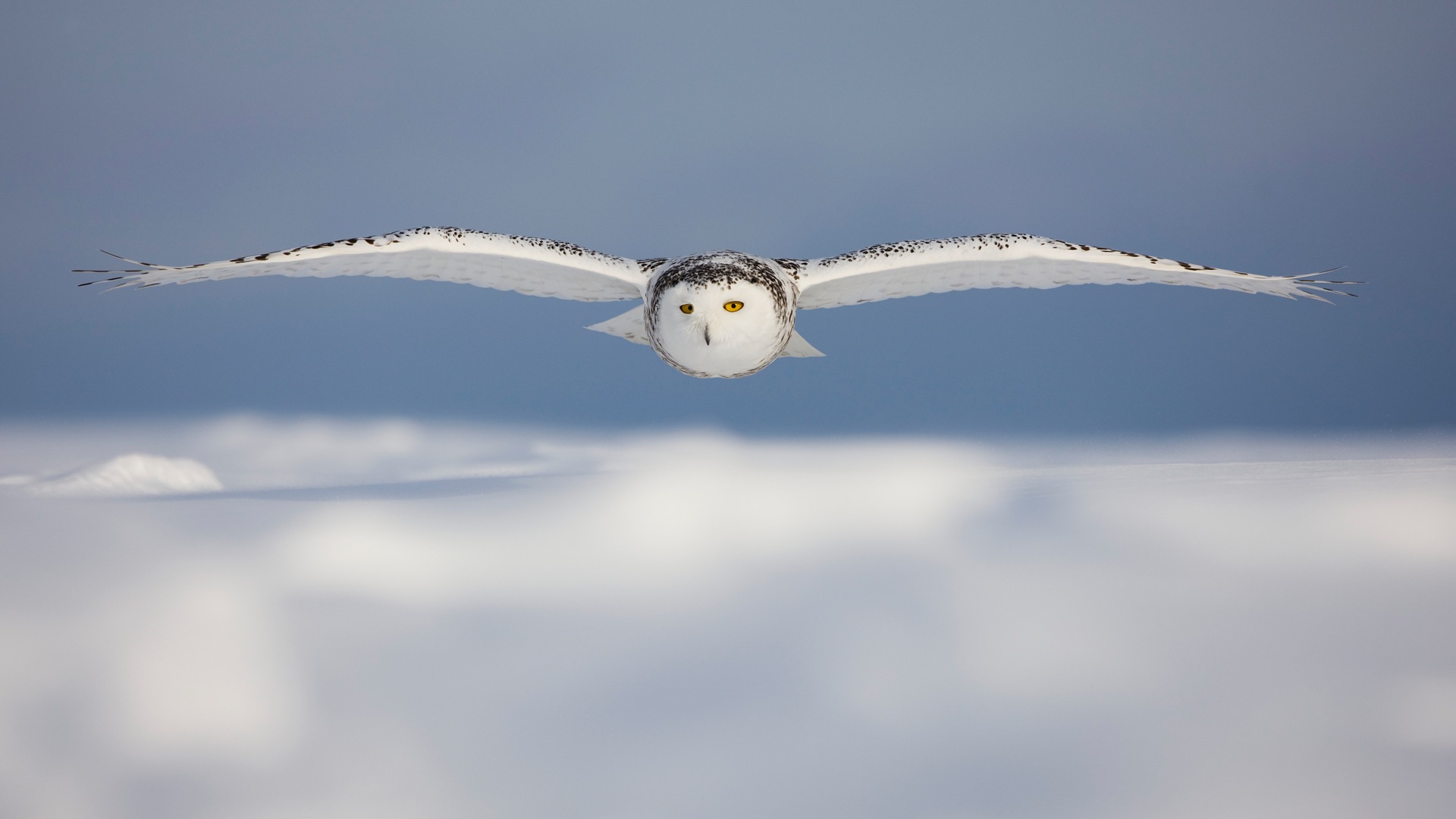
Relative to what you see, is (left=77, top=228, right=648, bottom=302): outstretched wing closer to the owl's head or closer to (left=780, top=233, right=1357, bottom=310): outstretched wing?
the owl's head

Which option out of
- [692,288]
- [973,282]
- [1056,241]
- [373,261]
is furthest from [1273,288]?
[373,261]

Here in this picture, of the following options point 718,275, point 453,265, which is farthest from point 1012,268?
point 453,265

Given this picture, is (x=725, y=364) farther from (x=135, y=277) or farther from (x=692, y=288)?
(x=135, y=277)

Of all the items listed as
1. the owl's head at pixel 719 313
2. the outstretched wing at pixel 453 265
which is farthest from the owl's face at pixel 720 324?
the outstretched wing at pixel 453 265

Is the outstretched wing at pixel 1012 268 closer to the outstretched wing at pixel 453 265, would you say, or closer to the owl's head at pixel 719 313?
the owl's head at pixel 719 313

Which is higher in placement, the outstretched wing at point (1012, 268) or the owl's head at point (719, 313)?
the outstretched wing at point (1012, 268)

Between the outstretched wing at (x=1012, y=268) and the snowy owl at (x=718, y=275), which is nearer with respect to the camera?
the snowy owl at (x=718, y=275)
